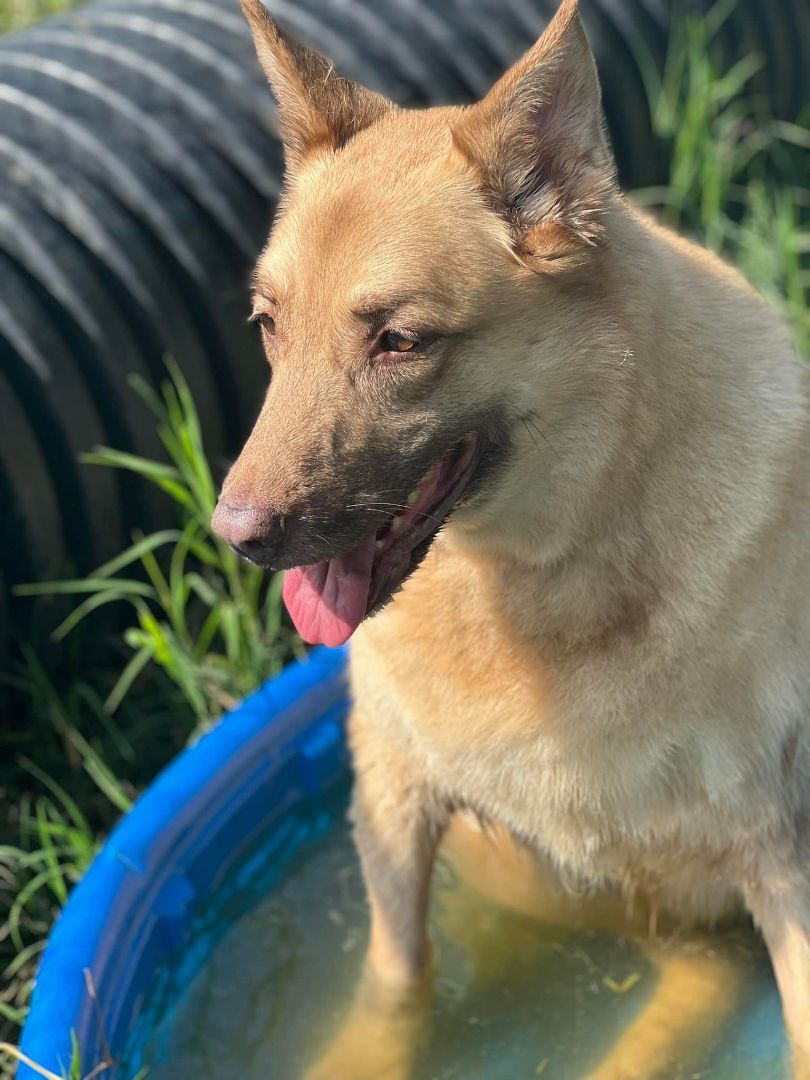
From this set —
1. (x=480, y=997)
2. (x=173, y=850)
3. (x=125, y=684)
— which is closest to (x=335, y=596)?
(x=173, y=850)

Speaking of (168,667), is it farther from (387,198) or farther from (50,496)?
(387,198)

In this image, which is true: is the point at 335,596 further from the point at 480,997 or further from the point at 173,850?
the point at 480,997

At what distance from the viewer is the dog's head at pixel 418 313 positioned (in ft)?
6.65

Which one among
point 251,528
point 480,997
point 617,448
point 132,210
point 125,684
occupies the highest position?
point 132,210

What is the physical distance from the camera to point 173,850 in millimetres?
2865

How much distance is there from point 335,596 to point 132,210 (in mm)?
1880

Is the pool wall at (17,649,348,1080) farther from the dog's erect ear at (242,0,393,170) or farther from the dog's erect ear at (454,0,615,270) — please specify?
the dog's erect ear at (454,0,615,270)

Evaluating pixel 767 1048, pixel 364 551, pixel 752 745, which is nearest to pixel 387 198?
pixel 364 551

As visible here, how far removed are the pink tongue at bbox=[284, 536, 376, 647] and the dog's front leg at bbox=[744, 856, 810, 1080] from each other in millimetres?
814

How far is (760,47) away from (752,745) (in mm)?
3537

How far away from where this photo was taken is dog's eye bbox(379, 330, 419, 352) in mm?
2039

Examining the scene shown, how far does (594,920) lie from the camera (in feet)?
9.39

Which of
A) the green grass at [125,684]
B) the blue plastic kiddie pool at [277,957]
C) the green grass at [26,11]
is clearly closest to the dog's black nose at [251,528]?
the blue plastic kiddie pool at [277,957]

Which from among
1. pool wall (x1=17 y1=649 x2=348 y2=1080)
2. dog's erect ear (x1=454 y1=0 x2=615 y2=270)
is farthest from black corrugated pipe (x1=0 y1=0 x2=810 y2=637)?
dog's erect ear (x1=454 y1=0 x2=615 y2=270)
